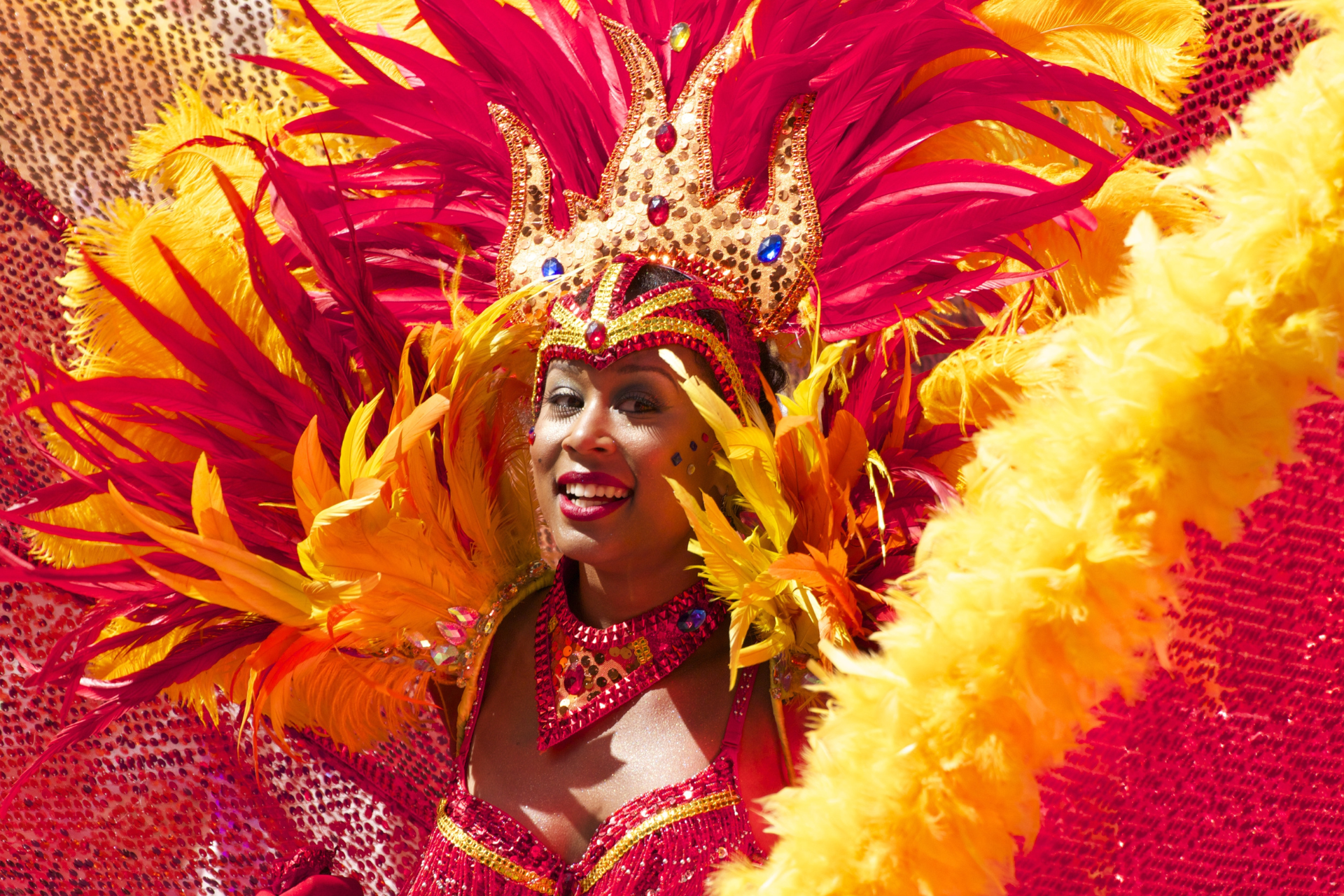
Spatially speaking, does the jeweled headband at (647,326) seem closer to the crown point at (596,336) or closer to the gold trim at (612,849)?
the crown point at (596,336)

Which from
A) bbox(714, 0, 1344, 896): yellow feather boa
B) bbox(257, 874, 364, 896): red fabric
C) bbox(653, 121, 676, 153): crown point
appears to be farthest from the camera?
bbox(257, 874, 364, 896): red fabric

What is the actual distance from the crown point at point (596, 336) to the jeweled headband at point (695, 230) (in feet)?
0.15

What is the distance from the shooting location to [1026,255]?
5.15 feet

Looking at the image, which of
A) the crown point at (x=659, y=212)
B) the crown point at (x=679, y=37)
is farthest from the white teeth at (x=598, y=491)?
the crown point at (x=679, y=37)

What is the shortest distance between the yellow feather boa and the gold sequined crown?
73 centimetres

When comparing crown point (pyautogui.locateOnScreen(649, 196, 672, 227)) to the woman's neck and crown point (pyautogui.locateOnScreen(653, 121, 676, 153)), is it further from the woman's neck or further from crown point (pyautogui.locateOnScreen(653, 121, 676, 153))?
the woman's neck

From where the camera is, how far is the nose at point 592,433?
1434 mm

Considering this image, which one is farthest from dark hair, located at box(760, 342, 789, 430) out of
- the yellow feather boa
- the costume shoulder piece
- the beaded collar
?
the yellow feather boa

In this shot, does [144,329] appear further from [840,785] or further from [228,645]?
[840,785]

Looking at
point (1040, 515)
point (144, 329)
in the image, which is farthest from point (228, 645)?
point (1040, 515)

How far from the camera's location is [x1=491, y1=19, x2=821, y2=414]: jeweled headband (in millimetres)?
1532

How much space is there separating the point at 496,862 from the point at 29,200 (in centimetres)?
142

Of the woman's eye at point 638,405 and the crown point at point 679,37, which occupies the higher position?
the crown point at point 679,37

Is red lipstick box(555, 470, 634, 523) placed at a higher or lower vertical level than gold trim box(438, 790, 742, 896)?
higher
